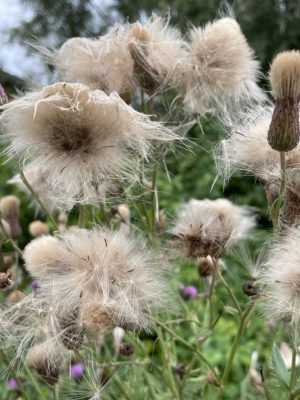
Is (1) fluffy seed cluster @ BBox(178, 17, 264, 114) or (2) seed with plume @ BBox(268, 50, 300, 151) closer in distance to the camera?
(2) seed with plume @ BBox(268, 50, 300, 151)

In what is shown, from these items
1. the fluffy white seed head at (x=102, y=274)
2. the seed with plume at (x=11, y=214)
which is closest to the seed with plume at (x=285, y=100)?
the fluffy white seed head at (x=102, y=274)

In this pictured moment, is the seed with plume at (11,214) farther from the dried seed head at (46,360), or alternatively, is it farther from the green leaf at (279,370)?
the green leaf at (279,370)

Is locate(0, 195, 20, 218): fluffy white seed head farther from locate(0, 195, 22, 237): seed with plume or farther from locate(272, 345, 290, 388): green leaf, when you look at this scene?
locate(272, 345, 290, 388): green leaf

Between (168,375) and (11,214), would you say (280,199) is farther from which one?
(11,214)

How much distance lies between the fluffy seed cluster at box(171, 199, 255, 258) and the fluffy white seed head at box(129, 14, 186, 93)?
0.66 ft

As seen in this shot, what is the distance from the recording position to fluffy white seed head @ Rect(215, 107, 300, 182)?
31.5 inches

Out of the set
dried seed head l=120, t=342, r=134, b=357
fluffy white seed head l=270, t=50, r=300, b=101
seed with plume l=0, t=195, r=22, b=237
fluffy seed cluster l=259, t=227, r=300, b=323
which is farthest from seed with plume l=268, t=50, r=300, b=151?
seed with plume l=0, t=195, r=22, b=237

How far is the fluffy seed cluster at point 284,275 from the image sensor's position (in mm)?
693

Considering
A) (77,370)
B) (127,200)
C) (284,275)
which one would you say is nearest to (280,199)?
(284,275)

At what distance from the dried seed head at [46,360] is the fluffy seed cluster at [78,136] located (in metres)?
0.18

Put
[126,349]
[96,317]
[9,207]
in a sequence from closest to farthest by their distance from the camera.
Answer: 1. [96,317]
2. [126,349]
3. [9,207]

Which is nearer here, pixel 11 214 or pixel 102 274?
pixel 102 274

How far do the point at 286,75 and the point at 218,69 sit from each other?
264mm

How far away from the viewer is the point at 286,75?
2.37 feet
